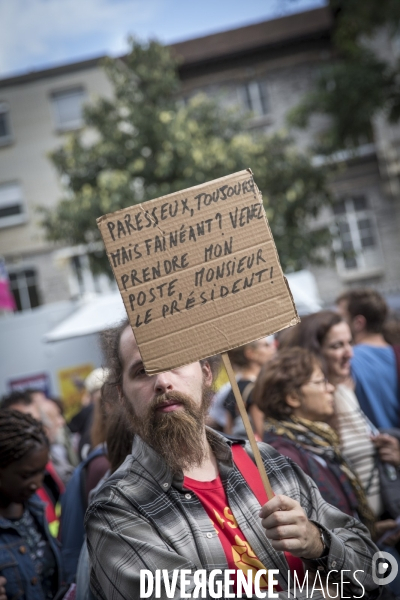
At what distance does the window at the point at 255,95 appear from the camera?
23688 mm

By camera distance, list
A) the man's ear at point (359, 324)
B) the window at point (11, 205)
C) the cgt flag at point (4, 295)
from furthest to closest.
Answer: the window at point (11, 205)
the cgt flag at point (4, 295)
the man's ear at point (359, 324)

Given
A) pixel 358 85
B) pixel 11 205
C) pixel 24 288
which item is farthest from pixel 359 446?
pixel 11 205

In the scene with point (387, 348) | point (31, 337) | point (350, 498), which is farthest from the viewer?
point (31, 337)

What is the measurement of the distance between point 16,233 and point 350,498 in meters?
23.2

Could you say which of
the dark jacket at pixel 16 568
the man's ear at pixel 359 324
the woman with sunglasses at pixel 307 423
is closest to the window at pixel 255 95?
the man's ear at pixel 359 324

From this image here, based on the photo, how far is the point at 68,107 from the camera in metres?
24.3

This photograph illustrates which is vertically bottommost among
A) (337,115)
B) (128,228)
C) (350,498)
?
(350,498)

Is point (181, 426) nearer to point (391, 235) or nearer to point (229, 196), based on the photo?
point (229, 196)

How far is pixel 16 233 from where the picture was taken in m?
25.1

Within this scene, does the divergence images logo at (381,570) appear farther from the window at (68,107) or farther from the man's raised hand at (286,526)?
the window at (68,107)

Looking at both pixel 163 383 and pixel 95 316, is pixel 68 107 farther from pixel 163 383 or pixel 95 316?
pixel 163 383

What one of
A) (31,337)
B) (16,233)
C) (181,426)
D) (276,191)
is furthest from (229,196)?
(16,233)

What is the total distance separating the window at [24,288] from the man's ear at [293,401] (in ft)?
71.8

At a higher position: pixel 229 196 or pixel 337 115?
pixel 337 115
